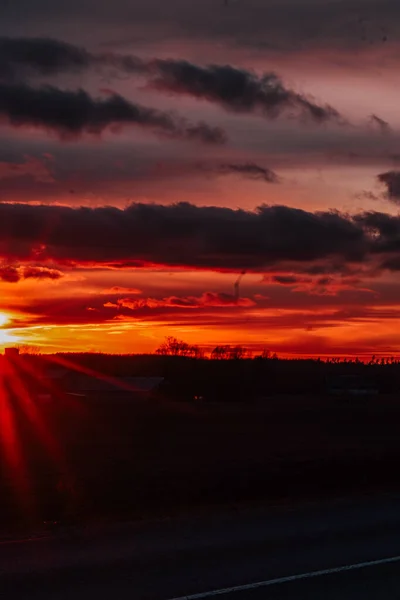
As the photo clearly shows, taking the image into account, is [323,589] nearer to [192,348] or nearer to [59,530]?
[59,530]

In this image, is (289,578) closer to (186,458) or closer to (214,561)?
(214,561)

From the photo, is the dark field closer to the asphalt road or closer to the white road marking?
the asphalt road

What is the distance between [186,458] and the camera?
32.7m

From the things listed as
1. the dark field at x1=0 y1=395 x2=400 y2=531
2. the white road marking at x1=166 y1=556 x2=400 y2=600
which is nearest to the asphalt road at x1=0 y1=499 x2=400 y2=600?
the white road marking at x1=166 y1=556 x2=400 y2=600

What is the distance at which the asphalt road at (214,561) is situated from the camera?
9.90 m

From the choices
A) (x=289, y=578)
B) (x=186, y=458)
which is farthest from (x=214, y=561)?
(x=186, y=458)

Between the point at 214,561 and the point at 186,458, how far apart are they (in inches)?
840

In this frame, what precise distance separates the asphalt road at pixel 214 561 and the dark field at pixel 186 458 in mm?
2940

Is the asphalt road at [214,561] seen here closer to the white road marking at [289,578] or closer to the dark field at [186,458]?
the white road marking at [289,578]

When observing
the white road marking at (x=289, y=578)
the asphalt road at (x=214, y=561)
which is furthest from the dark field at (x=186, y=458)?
the white road marking at (x=289, y=578)

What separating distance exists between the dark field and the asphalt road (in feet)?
9.65

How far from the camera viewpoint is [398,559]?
39.5 ft

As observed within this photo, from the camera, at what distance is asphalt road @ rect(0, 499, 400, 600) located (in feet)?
32.5

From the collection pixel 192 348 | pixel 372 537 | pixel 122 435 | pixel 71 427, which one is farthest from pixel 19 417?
pixel 192 348
